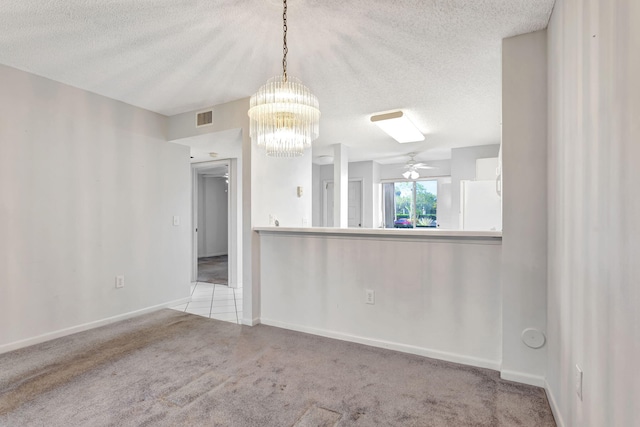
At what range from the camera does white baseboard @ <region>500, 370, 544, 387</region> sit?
2.07 meters

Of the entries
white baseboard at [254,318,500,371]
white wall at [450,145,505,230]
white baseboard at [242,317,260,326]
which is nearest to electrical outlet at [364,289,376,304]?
white baseboard at [254,318,500,371]

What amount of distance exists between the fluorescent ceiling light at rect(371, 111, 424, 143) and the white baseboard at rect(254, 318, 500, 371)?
2436 mm

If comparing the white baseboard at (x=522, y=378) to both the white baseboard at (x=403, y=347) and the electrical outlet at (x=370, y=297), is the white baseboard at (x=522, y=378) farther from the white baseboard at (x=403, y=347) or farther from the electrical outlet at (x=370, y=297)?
the electrical outlet at (x=370, y=297)

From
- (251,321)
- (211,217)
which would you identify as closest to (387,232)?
(251,321)

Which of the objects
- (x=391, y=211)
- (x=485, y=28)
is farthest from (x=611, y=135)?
(x=391, y=211)

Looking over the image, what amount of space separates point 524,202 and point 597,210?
0.97m

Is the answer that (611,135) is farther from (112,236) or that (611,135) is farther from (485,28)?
(112,236)

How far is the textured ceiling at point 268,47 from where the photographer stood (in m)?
1.86

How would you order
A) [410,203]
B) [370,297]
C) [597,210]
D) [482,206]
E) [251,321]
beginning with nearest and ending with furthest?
[597,210], [370,297], [251,321], [482,206], [410,203]

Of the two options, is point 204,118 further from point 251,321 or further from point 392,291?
point 392,291

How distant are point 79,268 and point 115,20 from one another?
2.32 m

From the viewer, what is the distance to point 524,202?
6.83ft

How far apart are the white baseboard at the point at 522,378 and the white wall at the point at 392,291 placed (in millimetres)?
150

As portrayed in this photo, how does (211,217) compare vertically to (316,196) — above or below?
below
